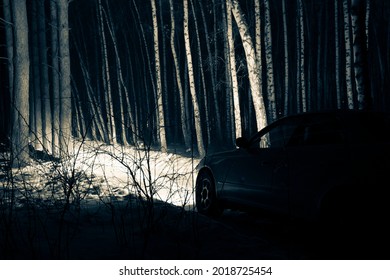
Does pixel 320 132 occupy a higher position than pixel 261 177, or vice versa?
pixel 320 132

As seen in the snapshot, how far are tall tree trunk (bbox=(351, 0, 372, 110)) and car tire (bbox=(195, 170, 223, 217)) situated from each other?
11.9 feet

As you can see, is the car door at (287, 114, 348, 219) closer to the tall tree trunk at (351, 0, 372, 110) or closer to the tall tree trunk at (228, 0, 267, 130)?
the tall tree trunk at (351, 0, 372, 110)

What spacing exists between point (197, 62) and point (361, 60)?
777 inches

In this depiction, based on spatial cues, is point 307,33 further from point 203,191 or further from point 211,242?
point 211,242

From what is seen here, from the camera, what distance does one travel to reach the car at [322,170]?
3582 mm

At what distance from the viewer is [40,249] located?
3.27m

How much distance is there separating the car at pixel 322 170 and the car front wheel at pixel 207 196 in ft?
1.41

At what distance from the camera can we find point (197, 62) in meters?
26.7

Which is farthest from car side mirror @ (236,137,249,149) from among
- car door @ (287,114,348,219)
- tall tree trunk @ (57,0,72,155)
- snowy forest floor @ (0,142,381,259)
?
tall tree trunk @ (57,0,72,155)

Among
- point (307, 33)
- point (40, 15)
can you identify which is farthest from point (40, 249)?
point (307, 33)

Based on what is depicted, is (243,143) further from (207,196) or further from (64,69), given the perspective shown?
(64,69)

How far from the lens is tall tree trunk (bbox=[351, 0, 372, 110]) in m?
7.57

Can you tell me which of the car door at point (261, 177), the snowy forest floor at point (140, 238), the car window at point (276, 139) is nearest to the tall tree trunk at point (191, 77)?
the car window at point (276, 139)

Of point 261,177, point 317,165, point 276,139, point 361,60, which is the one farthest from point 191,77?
point 317,165
